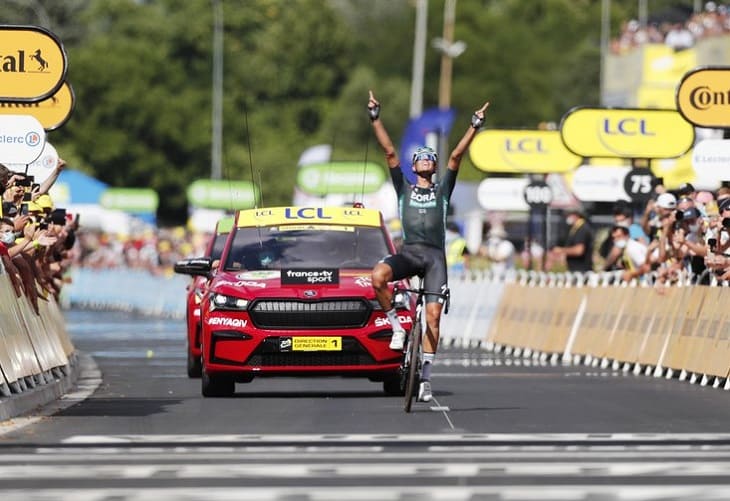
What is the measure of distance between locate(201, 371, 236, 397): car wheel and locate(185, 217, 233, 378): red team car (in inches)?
82.6

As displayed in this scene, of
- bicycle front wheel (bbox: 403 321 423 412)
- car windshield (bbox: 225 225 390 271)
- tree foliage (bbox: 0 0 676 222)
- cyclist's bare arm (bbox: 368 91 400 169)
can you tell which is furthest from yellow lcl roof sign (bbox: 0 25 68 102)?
tree foliage (bbox: 0 0 676 222)

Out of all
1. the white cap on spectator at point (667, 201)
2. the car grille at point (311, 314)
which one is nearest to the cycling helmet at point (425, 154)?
the car grille at point (311, 314)

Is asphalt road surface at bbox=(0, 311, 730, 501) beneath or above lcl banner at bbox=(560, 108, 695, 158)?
beneath

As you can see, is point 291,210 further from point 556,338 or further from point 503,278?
point 503,278

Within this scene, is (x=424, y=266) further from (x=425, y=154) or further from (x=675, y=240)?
(x=675, y=240)

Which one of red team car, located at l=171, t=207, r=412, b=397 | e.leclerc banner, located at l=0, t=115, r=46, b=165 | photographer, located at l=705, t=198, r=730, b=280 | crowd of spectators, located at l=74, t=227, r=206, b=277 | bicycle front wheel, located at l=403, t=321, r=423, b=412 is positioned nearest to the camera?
bicycle front wheel, located at l=403, t=321, r=423, b=412

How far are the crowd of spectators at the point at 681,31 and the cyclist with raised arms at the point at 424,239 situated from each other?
4447 centimetres

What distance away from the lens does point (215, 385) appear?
19391 millimetres

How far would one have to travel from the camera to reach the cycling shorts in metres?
17.4

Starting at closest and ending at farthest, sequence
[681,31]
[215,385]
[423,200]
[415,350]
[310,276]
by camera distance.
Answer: [415,350] < [423,200] < [310,276] < [215,385] < [681,31]

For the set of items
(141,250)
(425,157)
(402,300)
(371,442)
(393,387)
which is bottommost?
(141,250)

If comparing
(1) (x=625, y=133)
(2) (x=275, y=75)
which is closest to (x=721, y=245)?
(1) (x=625, y=133)

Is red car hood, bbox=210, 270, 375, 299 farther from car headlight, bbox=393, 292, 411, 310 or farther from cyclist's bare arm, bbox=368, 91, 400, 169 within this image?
cyclist's bare arm, bbox=368, 91, 400, 169

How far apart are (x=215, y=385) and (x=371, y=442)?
5.63 meters
